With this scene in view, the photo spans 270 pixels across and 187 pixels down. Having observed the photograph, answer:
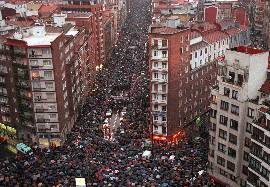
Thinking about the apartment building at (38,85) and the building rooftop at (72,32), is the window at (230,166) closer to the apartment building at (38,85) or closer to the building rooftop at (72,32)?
the apartment building at (38,85)

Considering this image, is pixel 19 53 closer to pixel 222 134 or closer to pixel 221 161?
pixel 222 134

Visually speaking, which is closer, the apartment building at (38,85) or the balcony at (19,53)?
the balcony at (19,53)

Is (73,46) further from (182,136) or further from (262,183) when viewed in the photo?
(262,183)

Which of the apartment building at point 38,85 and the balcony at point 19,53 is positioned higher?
the balcony at point 19,53

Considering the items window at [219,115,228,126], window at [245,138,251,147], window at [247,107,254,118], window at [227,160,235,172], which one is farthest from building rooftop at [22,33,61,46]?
window at [245,138,251,147]

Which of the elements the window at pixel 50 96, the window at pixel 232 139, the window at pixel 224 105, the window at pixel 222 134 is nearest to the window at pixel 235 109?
the window at pixel 224 105

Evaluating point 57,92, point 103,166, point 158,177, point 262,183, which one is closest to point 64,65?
point 57,92
